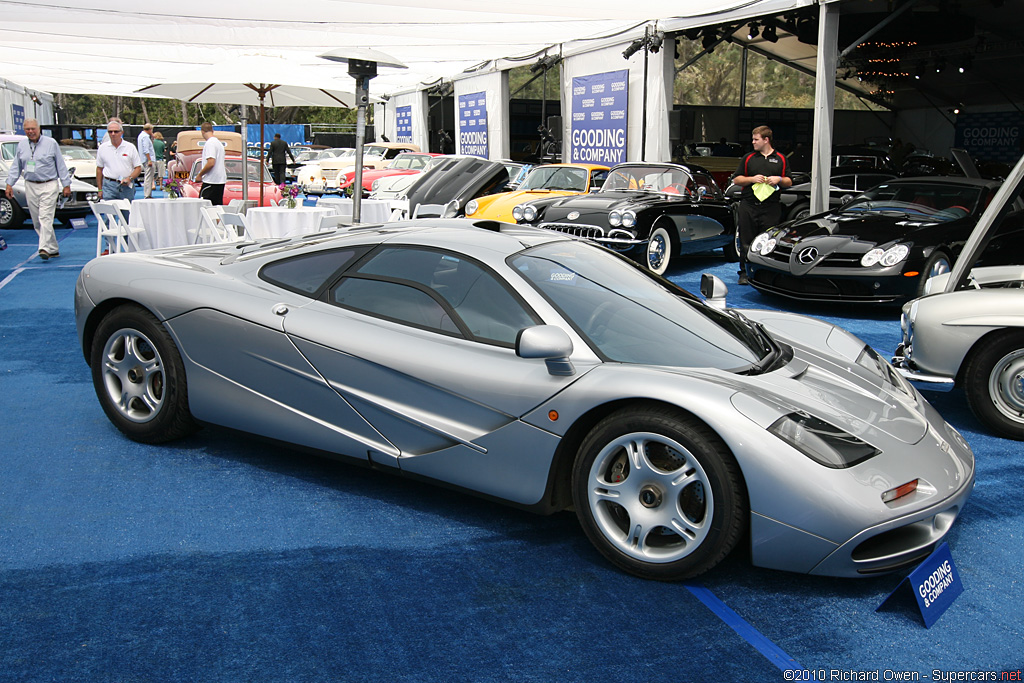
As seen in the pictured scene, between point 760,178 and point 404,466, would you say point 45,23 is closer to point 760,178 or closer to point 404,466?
point 760,178

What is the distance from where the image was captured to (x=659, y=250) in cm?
1038

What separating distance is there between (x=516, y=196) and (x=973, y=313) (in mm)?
7619

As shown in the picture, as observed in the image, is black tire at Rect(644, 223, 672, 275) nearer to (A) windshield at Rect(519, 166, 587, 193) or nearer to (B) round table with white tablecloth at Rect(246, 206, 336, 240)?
(A) windshield at Rect(519, 166, 587, 193)

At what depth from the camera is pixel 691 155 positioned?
2197 centimetres

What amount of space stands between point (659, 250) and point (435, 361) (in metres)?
7.43

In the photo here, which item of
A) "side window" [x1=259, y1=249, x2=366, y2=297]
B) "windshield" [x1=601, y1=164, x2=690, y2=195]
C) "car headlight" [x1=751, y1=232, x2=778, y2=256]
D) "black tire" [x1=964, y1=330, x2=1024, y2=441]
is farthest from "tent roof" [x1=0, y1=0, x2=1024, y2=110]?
"black tire" [x1=964, y1=330, x2=1024, y2=441]

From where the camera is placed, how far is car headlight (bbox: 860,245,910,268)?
778 centimetres

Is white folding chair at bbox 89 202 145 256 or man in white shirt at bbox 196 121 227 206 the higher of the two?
man in white shirt at bbox 196 121 227 206

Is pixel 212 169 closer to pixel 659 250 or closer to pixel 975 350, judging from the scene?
pixel 659 250

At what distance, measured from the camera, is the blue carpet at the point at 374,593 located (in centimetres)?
252

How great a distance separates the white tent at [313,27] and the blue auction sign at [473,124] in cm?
525

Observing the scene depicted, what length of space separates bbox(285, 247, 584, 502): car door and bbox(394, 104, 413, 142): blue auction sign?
28.0 meters

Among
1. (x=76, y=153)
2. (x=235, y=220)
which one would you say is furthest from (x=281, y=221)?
(x=76, y=153)

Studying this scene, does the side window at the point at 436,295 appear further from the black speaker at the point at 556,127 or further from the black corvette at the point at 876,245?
the black speaker at the point at 556,127
